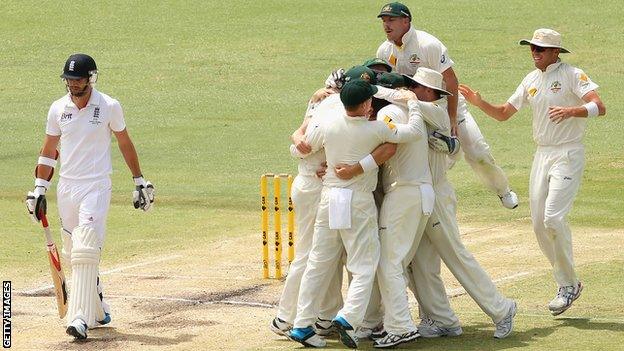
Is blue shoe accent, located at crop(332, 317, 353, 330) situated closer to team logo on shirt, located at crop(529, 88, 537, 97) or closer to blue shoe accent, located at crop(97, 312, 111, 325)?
blue shoe accent, located at crop(97, 312, 111, 325)

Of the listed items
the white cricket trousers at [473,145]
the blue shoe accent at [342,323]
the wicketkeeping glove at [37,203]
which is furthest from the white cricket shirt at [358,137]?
the wicketkeeping glove at [37,203]

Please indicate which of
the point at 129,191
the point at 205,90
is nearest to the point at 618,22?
the point at 205,90

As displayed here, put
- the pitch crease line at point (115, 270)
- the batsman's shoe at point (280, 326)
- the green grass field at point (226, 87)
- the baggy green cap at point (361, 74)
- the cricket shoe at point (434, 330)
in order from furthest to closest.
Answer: the green grass field at point (226, 87)
the pitch crease line at point (115, 270)
the cricket shoe at point (434, 330)
the batsman's shoe at point (280, 326)
the baggy green cap at point (361, 74)

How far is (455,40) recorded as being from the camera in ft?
99.8

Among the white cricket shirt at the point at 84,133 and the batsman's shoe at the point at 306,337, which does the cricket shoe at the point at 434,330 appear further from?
the white cricket shirt at the point at 84,133

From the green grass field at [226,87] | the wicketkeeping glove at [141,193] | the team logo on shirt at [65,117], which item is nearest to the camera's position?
the team logo on shirt at [65,117]

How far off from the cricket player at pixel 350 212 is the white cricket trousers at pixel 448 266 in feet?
2.02

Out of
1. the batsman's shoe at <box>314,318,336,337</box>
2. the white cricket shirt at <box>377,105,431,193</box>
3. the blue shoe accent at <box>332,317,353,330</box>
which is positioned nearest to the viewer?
the blue shoe accent at <box>332,317,353,330</box>

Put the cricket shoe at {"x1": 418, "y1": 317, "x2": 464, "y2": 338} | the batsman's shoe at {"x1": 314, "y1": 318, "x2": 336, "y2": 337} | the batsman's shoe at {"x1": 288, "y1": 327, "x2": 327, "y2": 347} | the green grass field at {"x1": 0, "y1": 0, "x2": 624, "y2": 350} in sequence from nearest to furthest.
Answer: the batsman's shoe at {"x1": 288, "y1": 327, "x2": 327, "y2": 347} < the cricket shoe at {"x1": 418, "y1": 317, "x2": 464, "y2": 338} < the batsman's shoe at {"x1": 314, "y1": 318, "x2": 336, "y2": 337} < the green grass field at {"x1": 0, "y1": 0, "x2": 624, "y2": 350}

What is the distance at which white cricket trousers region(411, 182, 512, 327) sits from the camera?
11.1m

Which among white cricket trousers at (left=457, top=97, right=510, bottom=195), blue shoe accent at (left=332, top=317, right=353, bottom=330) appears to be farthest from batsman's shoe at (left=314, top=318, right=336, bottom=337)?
white cricket trousers at (left=457, top=97, right=510, bottom=195)

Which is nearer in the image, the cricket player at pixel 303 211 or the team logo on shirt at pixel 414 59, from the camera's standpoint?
the cricket player at pixel 303 211

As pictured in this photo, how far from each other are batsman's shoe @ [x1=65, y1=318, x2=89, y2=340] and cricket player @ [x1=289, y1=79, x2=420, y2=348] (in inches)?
63.9

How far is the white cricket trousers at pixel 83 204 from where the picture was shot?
11477 mm
